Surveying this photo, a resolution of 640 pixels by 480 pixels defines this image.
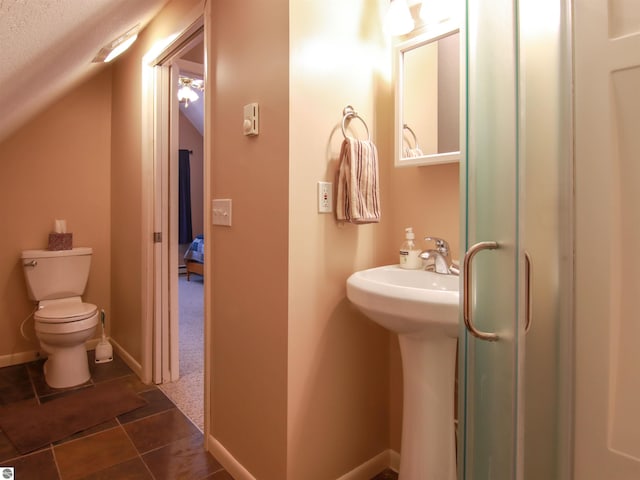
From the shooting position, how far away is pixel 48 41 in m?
1.32

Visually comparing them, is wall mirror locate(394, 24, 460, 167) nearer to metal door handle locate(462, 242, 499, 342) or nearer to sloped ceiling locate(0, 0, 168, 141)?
metal door handle locate(462, 242, 499, 342)

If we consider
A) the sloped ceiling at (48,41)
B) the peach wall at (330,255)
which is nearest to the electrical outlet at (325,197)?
the peach wall at (330,255)

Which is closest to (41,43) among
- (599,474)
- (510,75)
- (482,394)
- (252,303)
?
(252,303)

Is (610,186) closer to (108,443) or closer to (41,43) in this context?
(41,43)

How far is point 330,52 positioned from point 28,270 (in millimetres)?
2430

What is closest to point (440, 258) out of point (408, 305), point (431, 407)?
point (408, 305)

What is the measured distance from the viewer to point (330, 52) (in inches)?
55.4

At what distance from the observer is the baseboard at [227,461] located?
1.53 m

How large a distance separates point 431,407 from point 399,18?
4.89 ft

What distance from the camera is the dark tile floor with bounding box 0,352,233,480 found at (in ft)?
5.17

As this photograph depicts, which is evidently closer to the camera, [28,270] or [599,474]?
[599,474]

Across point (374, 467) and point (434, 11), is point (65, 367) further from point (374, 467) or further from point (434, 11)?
point (434, 11)

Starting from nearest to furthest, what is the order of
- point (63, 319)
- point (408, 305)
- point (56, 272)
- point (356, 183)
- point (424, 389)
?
point (408, 305)
point (424, 389)
point (356, 183)
point (63, 319)
point (56, 272)

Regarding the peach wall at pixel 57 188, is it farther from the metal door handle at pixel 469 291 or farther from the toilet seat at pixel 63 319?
the metal door handle at pixel 469 291
